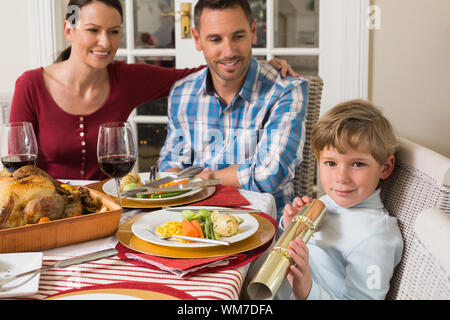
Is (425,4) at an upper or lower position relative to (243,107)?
upper

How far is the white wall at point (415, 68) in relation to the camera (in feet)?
6.68

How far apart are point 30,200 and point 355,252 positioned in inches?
21.6

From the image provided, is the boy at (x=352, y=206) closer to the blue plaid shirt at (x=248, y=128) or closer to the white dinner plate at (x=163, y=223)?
the white dinner plate at (x=163, y=223)

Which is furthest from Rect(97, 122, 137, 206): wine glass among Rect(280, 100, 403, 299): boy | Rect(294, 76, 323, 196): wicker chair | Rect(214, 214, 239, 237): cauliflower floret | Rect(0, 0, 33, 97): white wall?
Rect(0, 0, 33, 97): white wall

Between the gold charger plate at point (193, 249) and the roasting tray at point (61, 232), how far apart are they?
3cm

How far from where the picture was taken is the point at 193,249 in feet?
2.50

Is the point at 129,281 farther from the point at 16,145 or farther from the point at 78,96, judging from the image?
the point at 78,96

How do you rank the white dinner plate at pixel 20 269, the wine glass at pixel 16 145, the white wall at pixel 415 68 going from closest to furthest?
the white dinner plate at pixel 20 269
the wine glass at pixel 16 145
the white wall at pixel 415 68

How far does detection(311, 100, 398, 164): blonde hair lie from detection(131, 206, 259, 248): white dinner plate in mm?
216

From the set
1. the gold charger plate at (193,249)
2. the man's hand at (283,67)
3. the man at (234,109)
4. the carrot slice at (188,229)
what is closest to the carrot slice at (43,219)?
the gold charger plate at (193,249)

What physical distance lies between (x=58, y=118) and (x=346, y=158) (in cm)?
106

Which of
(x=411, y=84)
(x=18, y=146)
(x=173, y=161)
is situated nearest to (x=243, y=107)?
(x=173, y=161)
